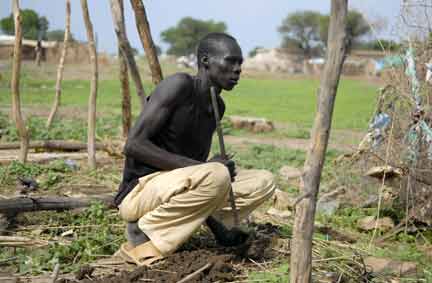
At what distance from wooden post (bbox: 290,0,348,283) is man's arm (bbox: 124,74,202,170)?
103 cm

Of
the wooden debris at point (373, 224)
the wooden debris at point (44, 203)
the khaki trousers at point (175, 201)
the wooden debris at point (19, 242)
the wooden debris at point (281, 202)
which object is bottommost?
the wooden debris at point (373, 224)

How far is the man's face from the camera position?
385 centimetres

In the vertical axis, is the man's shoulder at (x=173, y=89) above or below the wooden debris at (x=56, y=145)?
above

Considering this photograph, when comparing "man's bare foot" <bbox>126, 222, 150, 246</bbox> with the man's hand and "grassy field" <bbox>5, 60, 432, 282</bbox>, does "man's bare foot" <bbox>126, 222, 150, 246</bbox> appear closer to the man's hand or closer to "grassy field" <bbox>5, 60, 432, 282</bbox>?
"grassy field" <bbox>5, 60, 432, 282</bbox>

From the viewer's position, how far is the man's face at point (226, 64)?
152 inches

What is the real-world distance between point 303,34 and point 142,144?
55.8 metres

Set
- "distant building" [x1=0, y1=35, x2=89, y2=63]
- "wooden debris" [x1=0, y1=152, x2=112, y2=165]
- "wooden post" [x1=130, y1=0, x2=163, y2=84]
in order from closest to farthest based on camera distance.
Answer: "wooden post" [x1=130, y1=0, x2=163, y2=84] < "wooden debris" [x1=0, y1=152, x2=112, y2=165] < "distant building" [x1=0, y1=35, x2=89, y2=63]

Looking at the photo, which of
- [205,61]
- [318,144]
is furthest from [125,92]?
[318,144]

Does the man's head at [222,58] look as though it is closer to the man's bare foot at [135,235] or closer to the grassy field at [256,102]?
the man's bare foot at [135,235]

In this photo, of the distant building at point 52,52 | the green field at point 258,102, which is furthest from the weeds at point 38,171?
the distant building at point 52,52

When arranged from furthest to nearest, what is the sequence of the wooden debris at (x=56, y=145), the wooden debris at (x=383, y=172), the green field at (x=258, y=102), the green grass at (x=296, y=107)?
1. the green field at (x=258, y=102)
2. the green grass at (x=296, y=107)
3. the wooden debris at (x=56, y=145)
4. the wooden debris at (x=383, y=172)

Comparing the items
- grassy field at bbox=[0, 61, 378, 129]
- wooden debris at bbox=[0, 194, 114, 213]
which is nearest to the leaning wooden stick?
wooden debris at bbox=[0, 194, 114, 213]

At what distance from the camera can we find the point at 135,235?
391 centimetres

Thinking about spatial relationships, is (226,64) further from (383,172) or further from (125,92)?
(125,92)
